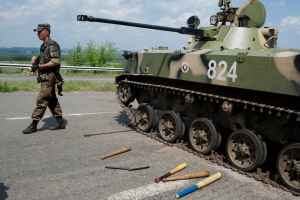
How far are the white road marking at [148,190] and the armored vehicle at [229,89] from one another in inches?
54.4

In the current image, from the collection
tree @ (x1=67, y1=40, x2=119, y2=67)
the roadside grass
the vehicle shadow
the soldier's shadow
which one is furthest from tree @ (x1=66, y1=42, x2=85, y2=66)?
the vehicle shadow

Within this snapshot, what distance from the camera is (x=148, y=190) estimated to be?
197 inches

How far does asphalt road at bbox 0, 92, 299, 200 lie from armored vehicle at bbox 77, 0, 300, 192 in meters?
0.48

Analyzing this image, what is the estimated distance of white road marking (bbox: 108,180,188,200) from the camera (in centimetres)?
474

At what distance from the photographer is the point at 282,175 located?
5.39m

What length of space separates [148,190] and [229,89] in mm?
2513

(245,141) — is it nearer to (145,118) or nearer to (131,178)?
(131,178)

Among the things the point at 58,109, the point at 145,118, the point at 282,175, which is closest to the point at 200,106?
the point at 145,118

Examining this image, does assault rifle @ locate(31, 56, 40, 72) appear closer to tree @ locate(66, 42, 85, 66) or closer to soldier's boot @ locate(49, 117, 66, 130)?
soldier's boot @ locate(49, 117, 66, 130)

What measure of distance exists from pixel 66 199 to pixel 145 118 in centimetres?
419

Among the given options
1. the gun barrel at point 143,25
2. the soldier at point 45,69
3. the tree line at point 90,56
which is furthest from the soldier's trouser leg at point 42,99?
the tree line at point 90,56

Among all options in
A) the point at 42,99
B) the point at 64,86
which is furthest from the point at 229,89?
the point at 64,86

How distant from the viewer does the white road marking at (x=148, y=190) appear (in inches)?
187

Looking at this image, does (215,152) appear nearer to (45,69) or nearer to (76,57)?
(45,69)
